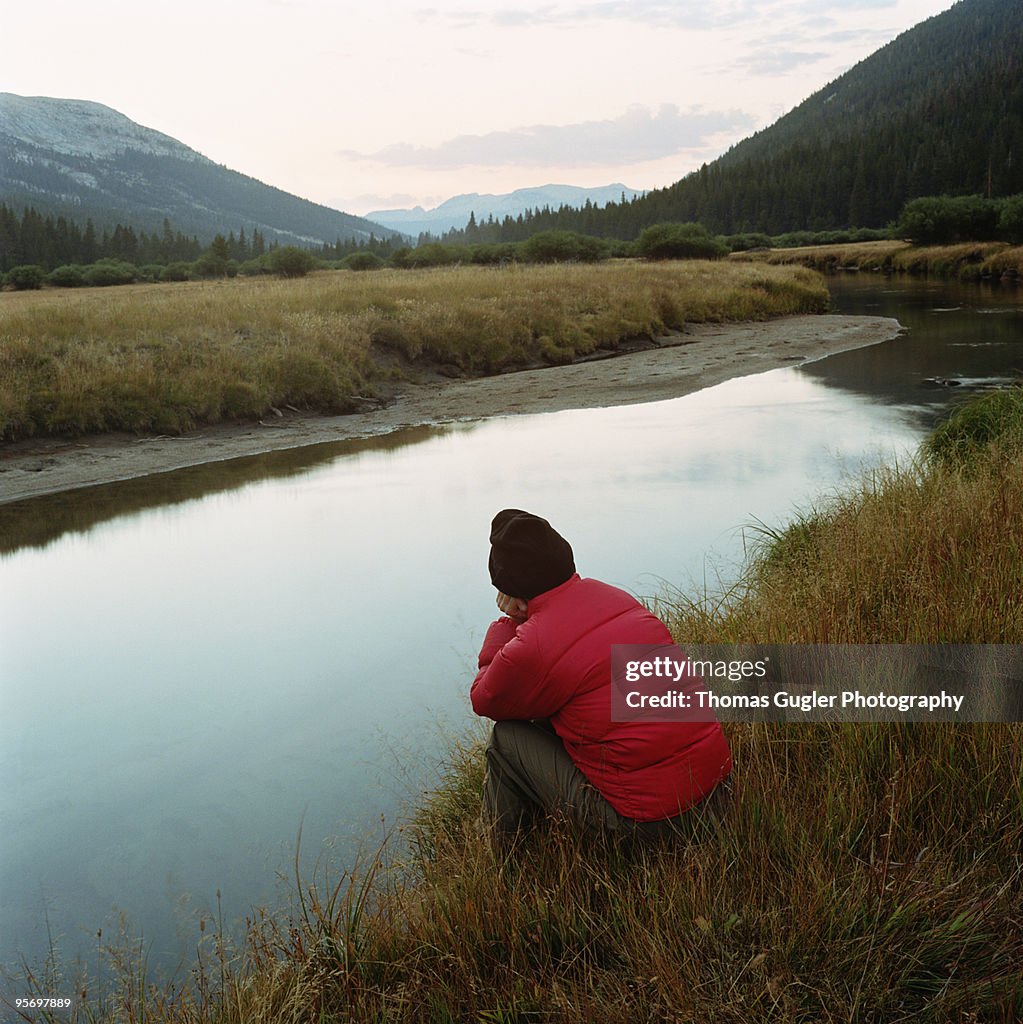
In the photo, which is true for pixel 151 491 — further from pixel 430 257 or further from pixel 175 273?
pixel 175 273

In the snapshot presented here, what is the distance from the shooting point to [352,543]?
9383mm

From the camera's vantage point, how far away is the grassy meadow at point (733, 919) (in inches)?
95.7

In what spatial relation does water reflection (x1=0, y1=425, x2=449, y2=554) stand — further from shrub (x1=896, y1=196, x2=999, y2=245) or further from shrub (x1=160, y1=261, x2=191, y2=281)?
shrub (x1=896, y1=196, x2=999, y2=245)

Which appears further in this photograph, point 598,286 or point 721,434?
point 598,286

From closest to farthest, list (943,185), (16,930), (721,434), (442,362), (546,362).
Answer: (16,930) → (721,434) → (442,362) → (546,362) → (943,185)

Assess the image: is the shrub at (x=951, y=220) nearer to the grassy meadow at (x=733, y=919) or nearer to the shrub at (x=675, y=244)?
the shrub at (x=675, y=244)

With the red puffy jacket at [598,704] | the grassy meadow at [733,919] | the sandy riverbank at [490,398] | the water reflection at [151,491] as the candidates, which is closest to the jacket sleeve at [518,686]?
the red puffy jacket at [598,704]

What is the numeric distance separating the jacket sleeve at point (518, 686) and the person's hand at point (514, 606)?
0.37 ft

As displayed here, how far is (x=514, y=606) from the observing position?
11.2ft

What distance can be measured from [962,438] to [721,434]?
486cm

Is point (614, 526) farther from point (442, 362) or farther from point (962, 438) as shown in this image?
point (442, 362)

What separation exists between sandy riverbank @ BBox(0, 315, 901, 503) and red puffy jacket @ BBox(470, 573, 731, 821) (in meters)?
9.71

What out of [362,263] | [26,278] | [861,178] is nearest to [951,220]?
[362,263]

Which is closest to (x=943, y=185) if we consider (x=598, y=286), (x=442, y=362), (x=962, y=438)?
(x=598, y=286)
